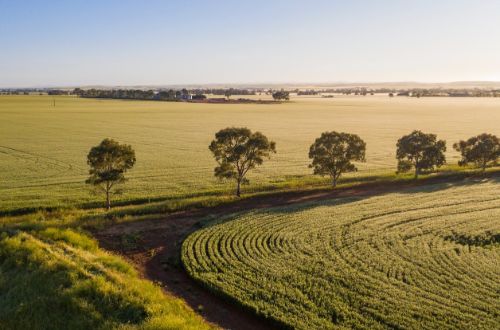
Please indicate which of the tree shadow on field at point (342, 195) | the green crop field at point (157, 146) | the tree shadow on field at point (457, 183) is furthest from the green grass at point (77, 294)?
the tree shadow on field at point (457, 183)

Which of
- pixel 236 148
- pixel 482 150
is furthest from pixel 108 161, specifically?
pixel 482 150

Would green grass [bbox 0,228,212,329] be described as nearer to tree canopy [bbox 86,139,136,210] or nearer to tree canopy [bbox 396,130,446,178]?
tree canopy [bbox 86,139,136,210]

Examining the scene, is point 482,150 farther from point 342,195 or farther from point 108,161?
point 108,161

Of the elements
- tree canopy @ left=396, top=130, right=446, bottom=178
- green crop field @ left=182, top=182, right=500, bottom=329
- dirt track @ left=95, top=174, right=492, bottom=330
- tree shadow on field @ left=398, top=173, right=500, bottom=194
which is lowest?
dirt track @ left=95, top=174, right=492, bottom=330

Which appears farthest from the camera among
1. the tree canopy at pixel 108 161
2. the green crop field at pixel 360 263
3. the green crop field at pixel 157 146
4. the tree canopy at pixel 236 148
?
the green crop field at pixel 157 146

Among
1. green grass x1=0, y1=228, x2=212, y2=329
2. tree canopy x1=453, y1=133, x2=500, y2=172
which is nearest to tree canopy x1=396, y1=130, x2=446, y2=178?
tree canopy x1=453, y1=133, x2=500, y2=172

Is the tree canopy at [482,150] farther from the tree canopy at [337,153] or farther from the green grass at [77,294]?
the green grass at [77,294]
